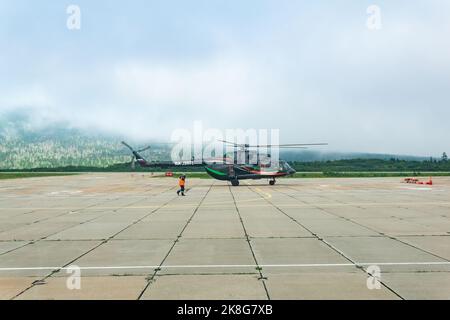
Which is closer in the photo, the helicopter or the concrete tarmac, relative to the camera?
the concrete tarmac

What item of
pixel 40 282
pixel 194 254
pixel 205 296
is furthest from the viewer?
pixel 194 254

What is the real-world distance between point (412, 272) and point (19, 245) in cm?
1101

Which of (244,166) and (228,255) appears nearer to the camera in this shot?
(228,255)

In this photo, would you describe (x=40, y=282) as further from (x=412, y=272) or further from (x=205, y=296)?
(x=412, y=272)

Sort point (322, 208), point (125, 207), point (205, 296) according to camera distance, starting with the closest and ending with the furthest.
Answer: point (205, 296), point (322, 208), point (125, 207)

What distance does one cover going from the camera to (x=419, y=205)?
2253 centimetres

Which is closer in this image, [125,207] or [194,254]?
[194,254]

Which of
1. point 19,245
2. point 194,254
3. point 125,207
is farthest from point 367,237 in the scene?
point 125,207

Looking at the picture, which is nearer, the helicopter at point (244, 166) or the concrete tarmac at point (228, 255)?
the concrete tarmac at point (228, 255)
